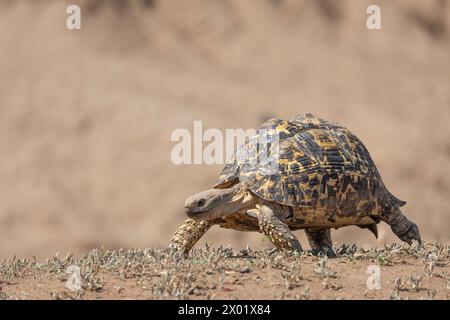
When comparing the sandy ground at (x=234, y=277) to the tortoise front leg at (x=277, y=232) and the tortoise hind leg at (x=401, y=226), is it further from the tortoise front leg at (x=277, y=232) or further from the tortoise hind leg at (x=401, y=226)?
the tortoise hind leg at (x=401, y=226)

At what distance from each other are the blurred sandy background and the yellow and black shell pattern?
18.1m

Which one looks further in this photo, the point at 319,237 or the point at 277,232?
the point at 319,237

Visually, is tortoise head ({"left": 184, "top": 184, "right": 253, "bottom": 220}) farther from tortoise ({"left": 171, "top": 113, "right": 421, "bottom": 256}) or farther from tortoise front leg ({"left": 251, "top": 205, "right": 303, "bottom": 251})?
tortoise front leg ({"left": 251, "top": 205, "right": 303, "bottom": 251})

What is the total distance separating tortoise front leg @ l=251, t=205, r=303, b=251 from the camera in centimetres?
854

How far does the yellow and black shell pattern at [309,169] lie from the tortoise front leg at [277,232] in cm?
22

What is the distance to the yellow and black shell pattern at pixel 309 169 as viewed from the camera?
28.8 ft

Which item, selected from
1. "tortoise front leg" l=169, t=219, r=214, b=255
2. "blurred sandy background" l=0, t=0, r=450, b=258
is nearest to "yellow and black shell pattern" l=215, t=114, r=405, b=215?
"tortoise front leg" l=169, t=219, r=214, b=255

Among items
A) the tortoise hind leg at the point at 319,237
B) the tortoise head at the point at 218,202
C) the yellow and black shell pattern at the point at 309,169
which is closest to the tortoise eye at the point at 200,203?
the tortoise head at the point at 218,202

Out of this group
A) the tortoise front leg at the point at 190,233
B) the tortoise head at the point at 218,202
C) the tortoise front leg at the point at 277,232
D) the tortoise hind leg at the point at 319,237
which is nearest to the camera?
the tortoise front leg at the point at 277,232

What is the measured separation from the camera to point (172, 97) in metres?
33.4

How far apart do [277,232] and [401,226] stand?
2127mm

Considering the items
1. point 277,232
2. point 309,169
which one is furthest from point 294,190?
point 277,232

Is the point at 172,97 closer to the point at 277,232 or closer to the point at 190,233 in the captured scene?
the point at 190,233
